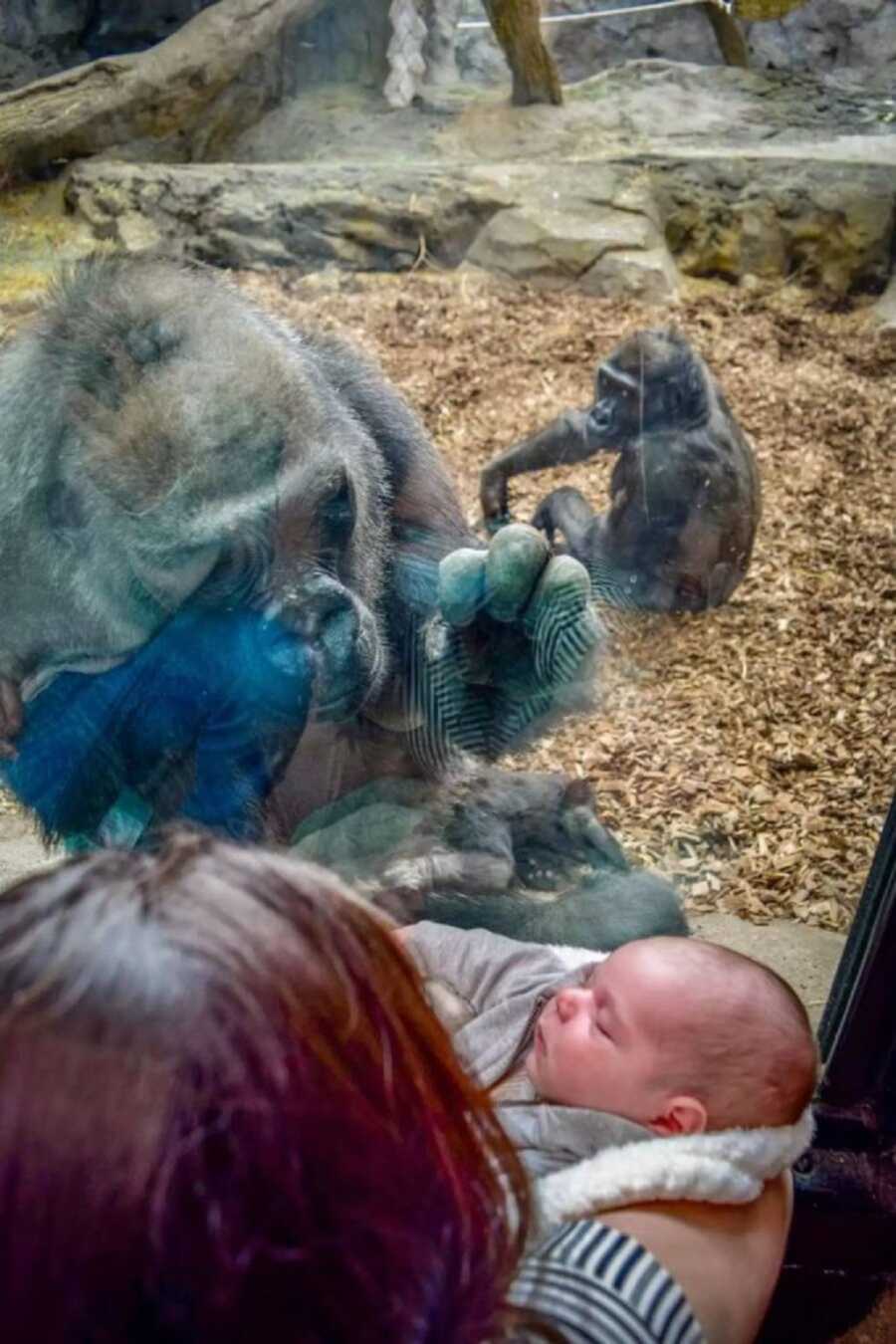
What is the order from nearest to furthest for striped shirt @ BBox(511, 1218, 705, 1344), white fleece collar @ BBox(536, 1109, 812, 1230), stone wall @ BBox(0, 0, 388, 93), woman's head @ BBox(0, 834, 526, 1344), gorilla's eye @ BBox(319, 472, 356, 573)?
woman's head @ BBox(0, 834, 526, 1344)
striped shirt @ BBox(511, 1218, 705, 1344)
white fleece collar @ BBox(536, 1109, 812, 1230)
stone wall @ BBox(0, 0, 388, 93)
gorilla's eye @ BBox(319, 472, 356, 573)

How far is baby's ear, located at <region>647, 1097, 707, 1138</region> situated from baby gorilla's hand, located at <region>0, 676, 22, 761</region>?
86 cm

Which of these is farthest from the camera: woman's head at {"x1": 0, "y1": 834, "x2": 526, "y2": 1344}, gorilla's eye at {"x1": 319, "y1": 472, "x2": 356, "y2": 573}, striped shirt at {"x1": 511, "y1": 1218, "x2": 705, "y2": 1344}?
gorilla's eye at {"x1": 319, "y1": 472, "x2": 356, "y2": 573}

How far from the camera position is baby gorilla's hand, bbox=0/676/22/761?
1.64 meters

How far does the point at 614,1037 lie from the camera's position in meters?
1.38

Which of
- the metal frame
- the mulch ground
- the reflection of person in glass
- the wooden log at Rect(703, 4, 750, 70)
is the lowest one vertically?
the metal frame

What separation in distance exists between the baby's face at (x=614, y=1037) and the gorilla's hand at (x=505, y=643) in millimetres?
447

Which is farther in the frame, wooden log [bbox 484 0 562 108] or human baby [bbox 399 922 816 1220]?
wooden log [bbox 484 0 562 108]

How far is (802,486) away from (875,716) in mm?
380

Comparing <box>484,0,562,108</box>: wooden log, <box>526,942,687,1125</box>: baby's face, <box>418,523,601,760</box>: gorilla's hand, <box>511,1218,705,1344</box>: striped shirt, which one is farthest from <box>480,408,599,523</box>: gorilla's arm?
<box>511,1218,705,1344</box>: striped shirt

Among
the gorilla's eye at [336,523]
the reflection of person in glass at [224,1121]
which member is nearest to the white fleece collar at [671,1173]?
the reflection of person in glass at [224,1121]

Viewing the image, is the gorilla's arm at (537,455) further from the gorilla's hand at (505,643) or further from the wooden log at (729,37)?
the wooden log at (729,37)

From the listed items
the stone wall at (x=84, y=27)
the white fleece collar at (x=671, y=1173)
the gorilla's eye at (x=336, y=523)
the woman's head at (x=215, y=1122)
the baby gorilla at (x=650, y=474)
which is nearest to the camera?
the woman's head at (x=215, y=1122)

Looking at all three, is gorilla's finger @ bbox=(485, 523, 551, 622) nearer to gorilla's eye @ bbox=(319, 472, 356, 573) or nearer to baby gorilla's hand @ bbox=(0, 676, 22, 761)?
gorilla's eye @ bbox=(319, 472, 356, 573)

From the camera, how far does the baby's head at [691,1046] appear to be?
1332 millimetres
